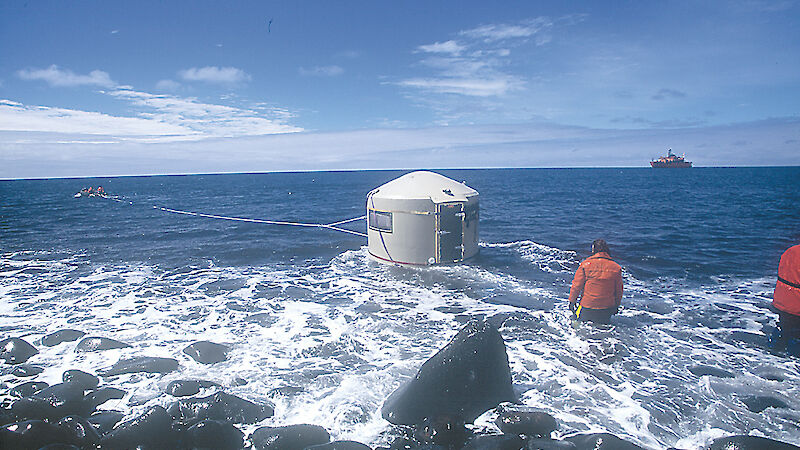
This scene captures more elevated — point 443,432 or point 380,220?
point 380,220

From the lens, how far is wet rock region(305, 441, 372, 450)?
5801 mm

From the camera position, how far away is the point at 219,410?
6738mm

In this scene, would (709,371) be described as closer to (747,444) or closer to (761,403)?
(761,403)

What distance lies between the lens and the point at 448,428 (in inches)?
244

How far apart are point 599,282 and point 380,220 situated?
9236mm

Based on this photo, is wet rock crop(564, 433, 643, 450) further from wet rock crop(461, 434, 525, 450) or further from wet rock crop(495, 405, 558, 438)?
wet rock crop(461, 434, 525, 450)

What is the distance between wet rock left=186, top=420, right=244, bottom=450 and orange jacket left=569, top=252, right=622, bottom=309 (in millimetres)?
7260

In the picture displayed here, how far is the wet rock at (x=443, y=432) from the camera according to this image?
6.05 meters

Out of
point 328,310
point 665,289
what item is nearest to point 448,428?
point 328,310

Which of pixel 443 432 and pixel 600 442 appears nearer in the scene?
pixel 600 442

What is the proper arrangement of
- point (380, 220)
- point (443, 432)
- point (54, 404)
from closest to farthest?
point (443, 432)
point (54, 404)
point (380, 220)

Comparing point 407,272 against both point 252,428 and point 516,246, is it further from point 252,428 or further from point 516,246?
point 252,428

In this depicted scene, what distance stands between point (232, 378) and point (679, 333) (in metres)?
10.4

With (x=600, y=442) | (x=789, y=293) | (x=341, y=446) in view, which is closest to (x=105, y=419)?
(x=341, y=446)
